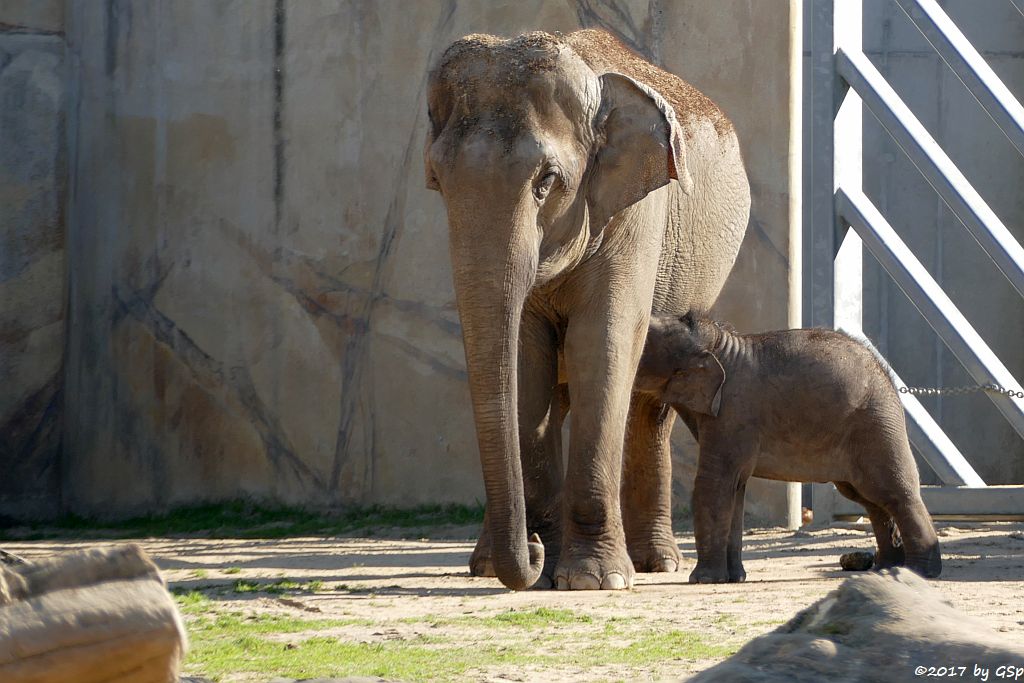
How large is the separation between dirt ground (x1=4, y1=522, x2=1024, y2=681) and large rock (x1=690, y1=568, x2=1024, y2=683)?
110cm

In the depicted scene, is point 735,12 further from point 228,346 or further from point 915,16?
point 228,346

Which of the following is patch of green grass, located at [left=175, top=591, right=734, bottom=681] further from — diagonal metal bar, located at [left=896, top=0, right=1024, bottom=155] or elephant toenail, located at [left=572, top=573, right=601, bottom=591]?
diagonal metal bar, located at [left=896, top=0, right=1024, bottom=155]

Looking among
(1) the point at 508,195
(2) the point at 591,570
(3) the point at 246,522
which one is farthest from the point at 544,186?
(3) the point at 246,522

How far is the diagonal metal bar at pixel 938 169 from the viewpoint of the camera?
22.9ft

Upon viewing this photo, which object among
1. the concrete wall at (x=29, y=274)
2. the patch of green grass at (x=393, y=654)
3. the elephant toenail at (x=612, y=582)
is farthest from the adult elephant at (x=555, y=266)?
the concrete wall at (x=29, y=274)

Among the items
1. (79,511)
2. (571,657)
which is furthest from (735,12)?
(571,657)

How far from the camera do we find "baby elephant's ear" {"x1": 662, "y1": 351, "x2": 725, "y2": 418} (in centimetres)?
506

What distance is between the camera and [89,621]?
181 cm

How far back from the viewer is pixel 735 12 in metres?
7.66

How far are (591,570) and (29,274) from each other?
4.58 meters

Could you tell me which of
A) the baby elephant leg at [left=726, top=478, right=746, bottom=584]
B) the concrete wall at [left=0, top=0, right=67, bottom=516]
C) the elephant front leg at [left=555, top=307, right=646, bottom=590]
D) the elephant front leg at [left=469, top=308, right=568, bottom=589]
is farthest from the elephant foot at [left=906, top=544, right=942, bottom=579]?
the concrete wall at [left=0, top=0, right=67, bottom=516]

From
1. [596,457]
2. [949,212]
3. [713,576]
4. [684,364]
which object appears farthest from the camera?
[949,212]

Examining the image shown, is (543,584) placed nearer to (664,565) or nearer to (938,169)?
(664,565)

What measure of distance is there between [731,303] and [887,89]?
128 cm
